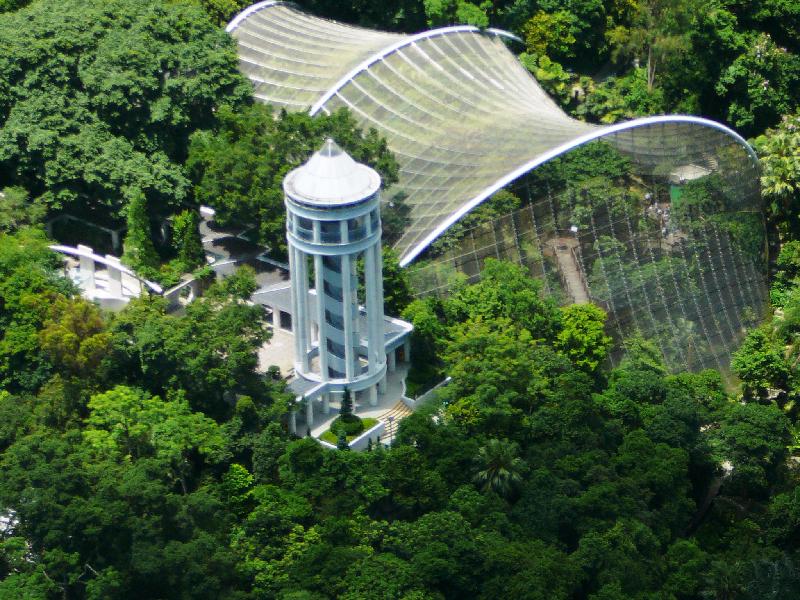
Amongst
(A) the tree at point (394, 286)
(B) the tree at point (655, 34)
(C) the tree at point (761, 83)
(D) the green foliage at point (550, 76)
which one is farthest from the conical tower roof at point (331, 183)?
(B) the tree at point (655, 34)

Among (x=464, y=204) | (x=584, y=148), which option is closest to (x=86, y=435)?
(x=464, y=204)

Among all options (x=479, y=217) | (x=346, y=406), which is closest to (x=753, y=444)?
(x=479, y=217)

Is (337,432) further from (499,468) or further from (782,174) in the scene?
(782,174)

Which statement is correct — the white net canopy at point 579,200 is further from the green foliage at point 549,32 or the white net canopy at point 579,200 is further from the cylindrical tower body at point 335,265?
the green foliage at point 549,32

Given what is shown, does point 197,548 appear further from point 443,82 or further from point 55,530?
point 443,82

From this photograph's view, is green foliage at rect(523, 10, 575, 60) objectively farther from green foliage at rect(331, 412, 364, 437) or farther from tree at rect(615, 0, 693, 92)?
green foliage at rect(331, 412, 364, 437)
